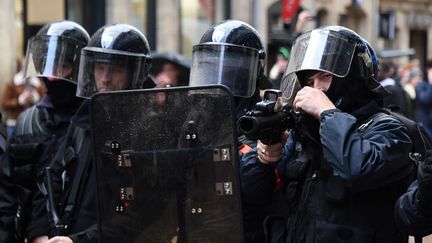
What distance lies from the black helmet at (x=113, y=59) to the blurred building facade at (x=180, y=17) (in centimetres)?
790

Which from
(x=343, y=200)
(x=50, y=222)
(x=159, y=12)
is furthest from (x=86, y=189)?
(x=159, y=12)

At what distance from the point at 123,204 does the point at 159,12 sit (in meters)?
13.0

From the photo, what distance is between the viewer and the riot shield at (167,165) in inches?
117

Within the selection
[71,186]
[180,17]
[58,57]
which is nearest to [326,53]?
[71,186]

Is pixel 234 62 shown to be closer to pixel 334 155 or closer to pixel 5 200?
pixel 334 155

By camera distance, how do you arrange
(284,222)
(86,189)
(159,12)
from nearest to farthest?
(284,222) < (86,189) < (159,12)

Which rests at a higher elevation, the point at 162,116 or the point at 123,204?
the point at 162,116

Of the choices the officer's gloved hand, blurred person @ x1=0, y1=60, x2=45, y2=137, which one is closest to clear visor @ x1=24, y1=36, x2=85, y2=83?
the officer's gloved hand

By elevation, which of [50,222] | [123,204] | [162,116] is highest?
[162,116]

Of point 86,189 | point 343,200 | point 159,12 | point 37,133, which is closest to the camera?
point 343,200

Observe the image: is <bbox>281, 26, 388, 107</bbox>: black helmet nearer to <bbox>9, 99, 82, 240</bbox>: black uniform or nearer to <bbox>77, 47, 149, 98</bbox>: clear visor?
<bbox>77, 47, 149, 98</bbox>: clear visor

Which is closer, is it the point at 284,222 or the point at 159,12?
the point at 284,222

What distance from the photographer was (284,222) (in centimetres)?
332

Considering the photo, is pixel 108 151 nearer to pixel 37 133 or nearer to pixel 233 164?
pixel 233 164
